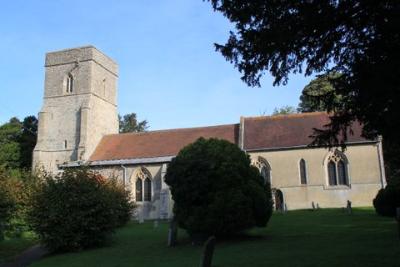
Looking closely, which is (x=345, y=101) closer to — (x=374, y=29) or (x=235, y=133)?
(x=374, y=29)

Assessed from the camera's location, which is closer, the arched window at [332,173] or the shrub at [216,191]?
the shrub at [216,191]

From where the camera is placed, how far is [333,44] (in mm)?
9297

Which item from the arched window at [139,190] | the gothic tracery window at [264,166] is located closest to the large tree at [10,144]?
the arched window at [139,190]

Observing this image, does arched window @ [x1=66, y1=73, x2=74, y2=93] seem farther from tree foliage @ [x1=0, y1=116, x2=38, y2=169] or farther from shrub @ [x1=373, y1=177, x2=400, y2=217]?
shrub @ [x1=373, y1=177, x2=400, y2=217]

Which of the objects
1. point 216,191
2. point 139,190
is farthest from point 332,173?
point 216,191

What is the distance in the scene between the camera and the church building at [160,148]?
1431 inches

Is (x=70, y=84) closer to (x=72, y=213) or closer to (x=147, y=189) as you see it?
(x=147, y=189)

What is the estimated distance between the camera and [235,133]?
40.5 metres

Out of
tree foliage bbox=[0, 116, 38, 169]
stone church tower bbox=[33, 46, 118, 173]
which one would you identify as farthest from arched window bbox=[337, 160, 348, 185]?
tree foliage bbox=[0, 116, 38, 169]

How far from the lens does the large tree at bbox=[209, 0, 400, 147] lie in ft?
27.2

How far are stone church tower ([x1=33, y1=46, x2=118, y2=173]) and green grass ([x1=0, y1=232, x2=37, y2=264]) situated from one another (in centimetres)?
2052

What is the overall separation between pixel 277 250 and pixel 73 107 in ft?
121

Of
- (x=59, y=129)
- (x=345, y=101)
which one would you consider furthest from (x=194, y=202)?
(x=59, y=129)

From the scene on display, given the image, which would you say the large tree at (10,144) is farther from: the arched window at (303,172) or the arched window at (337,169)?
the arched window at (337,169)
